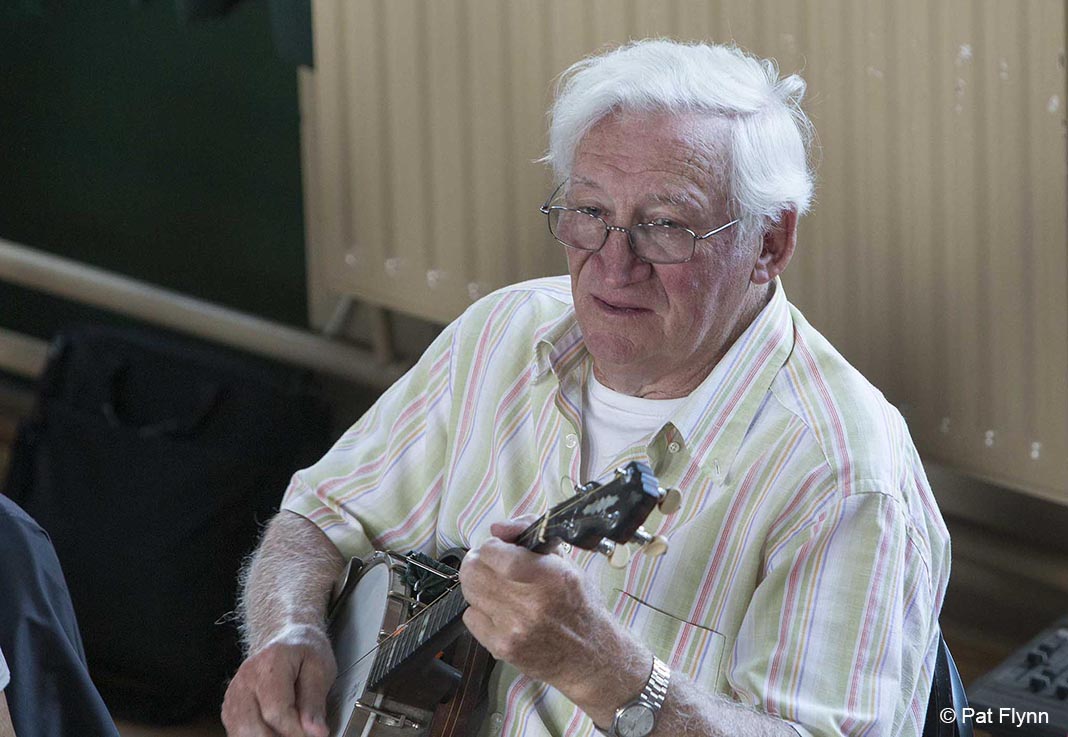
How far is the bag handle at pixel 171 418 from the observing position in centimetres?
282

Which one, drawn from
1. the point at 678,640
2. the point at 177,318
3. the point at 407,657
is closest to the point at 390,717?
the point at 407,657

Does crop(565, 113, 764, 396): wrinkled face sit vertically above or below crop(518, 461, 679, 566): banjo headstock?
above

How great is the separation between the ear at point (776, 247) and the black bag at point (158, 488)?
4.53 feet

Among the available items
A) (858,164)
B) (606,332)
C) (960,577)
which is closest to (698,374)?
(606,332)

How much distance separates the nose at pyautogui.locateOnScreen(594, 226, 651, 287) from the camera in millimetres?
1549

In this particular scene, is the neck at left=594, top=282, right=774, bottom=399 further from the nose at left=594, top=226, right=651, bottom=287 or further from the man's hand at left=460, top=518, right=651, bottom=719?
the man's hand at left=460, top=518, right=651, bottom=719

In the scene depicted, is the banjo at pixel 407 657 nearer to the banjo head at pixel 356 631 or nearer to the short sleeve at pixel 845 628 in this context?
the banjo head at pixel 356 631

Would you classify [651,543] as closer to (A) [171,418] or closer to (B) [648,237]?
(B) [648,237]

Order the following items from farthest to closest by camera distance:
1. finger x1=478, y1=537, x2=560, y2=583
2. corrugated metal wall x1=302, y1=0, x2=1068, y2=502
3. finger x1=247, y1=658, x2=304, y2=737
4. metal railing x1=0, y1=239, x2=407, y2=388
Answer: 1. metal railing x1=0, y1=239, x2=407, y2=388
2. corrugated metal wall x1=302, y1=0, x2=1068, y2=502
3. finger x1=247, y1=658, x2=304, y2=737
4. finger x1=478, y1=537, x2=560, y2=583

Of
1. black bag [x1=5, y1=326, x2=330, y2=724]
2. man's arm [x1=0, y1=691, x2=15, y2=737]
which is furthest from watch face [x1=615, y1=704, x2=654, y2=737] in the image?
black bag [x1=5, y1=326, x2=330, y2=724]

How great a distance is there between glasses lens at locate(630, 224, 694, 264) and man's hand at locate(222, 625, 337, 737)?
0.57 meters

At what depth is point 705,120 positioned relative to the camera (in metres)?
1.54

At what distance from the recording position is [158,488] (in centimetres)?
276

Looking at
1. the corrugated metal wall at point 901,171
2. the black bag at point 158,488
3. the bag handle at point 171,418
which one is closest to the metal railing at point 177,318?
the black bag at point 158,488
